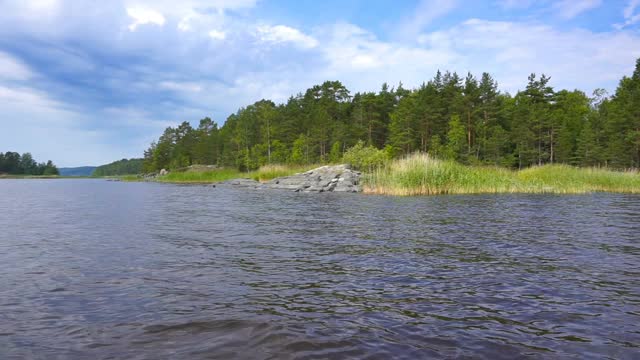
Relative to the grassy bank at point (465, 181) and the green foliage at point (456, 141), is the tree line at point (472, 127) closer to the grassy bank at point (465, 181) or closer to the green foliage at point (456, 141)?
the green foliage at point (456, 141)

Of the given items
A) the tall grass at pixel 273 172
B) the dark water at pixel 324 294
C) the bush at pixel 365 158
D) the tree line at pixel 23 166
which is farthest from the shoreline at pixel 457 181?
the tree line at pixel 23 166

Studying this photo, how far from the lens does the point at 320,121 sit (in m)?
74.1

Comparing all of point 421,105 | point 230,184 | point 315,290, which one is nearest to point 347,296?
point 315,290

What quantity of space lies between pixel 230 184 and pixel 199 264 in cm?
4465

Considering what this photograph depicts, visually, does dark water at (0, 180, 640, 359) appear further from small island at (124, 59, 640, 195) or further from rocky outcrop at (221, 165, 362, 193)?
rocky outcrop at (221, 165, 362, 193)

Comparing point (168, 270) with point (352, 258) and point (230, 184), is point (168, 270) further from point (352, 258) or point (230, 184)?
point (230, 184)

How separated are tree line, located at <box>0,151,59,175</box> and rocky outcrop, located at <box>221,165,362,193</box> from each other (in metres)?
149

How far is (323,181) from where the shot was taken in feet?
125

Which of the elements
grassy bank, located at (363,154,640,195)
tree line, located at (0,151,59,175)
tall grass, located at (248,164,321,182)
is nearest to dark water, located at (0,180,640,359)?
grassy bank, located at (363,154,640,195)

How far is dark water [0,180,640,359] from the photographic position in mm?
4258

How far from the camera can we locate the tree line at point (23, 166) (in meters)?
150

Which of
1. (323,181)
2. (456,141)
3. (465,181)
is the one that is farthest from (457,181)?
(456,141)

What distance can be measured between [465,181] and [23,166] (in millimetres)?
180837

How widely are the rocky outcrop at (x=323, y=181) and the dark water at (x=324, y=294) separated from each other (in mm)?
23179
